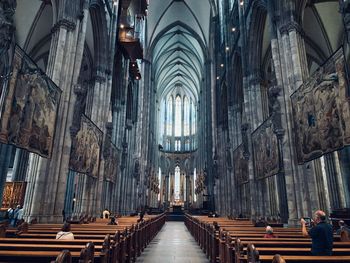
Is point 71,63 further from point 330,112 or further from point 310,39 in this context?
point 310,39

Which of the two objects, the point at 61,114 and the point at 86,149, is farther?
the point at 86,149

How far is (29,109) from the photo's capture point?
29.9 feet

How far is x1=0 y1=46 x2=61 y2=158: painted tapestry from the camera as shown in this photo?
320 inches

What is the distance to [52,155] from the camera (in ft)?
36.0

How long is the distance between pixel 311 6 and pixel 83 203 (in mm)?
18841

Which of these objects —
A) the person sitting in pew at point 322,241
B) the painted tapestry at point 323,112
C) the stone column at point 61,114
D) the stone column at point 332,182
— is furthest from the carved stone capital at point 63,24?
the stone column at point 332,182

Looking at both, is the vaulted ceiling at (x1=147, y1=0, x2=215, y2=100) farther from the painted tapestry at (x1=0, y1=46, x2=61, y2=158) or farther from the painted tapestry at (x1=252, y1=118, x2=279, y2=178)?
the painted tapestry at (x1=0, y1=46, x2=61, y2=158)

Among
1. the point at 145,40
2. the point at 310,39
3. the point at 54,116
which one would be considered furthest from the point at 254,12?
the point at 145,40

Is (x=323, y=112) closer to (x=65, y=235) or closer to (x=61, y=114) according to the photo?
(x=65, y=235)

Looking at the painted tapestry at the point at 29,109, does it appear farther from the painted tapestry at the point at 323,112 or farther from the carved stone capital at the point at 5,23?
the painted tapestry at the point at 323,112

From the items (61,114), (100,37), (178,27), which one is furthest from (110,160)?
(178,27)

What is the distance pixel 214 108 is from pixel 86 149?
20844mm

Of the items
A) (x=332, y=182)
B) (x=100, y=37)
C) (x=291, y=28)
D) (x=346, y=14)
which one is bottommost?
(x=332, y=182)

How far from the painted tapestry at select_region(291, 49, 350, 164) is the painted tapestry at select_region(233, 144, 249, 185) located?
794 cm
